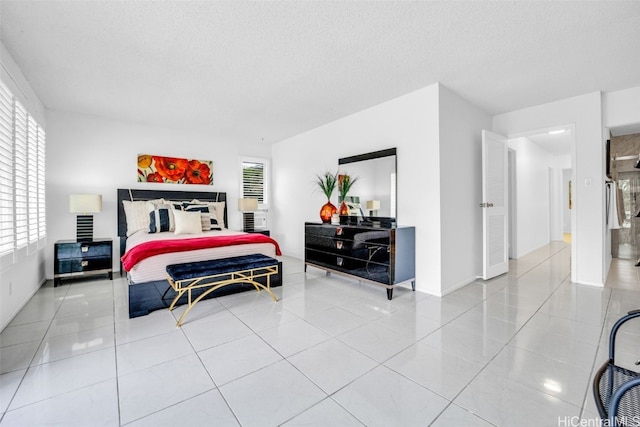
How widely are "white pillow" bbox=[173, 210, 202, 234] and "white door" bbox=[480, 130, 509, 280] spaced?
423 centimetres

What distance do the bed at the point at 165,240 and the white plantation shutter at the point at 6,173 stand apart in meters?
0.92

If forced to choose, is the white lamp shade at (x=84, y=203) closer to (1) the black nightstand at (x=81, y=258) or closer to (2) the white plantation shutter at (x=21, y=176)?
(1) the black nightstand at (x=81, y=258)

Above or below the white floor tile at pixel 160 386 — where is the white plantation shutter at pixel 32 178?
above

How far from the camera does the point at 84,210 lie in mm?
4043

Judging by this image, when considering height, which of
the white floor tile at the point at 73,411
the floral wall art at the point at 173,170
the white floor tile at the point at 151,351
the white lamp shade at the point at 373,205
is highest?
the floral wall art at the point at 173,170

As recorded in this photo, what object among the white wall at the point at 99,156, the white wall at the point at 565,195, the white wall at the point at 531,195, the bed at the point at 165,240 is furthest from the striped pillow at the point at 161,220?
the white wall at the point at 565,195

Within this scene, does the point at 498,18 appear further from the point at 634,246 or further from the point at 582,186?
the point at 634,246

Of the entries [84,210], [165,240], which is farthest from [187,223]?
[84,210]

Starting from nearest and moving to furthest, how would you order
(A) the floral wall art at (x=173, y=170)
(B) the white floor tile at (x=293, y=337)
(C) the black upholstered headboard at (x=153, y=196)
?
(B) the white floor tile at (x=293, y=337) → (C) the black upholstered headboard at (x=153, y=196) → (A) the floral wall art at (x=173, y=170)

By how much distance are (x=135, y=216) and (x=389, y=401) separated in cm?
463

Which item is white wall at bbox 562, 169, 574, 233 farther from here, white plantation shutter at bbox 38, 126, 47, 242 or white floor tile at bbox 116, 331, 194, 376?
white plantation shutter at bbox 38, 126, 47, 242

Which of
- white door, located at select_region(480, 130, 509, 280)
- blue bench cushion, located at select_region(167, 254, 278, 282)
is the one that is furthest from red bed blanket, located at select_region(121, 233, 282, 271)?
white door, located at select_region(480, 130, 509, 280)

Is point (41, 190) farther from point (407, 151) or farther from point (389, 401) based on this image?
point (407, 151)

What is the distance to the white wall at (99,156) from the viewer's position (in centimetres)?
423
